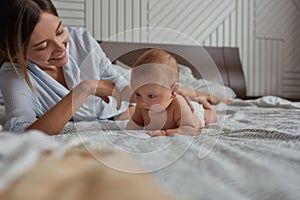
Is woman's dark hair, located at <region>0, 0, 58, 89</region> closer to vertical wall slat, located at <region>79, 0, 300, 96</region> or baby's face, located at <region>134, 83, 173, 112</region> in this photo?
baby's face, located at <region>134, 83, 173, 112</region>

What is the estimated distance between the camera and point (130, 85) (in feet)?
3.46

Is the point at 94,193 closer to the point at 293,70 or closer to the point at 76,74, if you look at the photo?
the point at 76,74

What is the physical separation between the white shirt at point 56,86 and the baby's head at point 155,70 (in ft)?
0.36

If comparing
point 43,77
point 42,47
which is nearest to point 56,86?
point 43,77

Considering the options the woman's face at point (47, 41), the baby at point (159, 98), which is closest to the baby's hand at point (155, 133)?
the baby at point (159, 98)

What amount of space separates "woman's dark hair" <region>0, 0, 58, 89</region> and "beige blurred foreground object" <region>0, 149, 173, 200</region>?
91cm

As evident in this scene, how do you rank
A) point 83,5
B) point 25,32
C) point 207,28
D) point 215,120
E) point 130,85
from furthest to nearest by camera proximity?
point 207,28 < point 83,5 < point 215,120 < point 25,32 < point 130,85

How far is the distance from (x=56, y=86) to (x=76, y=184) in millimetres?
1128

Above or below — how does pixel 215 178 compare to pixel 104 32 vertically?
above

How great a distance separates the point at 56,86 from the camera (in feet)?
4.52

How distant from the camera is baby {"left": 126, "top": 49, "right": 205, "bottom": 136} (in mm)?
968

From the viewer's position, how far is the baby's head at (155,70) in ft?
3.13

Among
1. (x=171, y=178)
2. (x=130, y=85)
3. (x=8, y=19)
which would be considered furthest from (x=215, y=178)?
(x=8, y=19)

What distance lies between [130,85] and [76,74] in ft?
1.38
